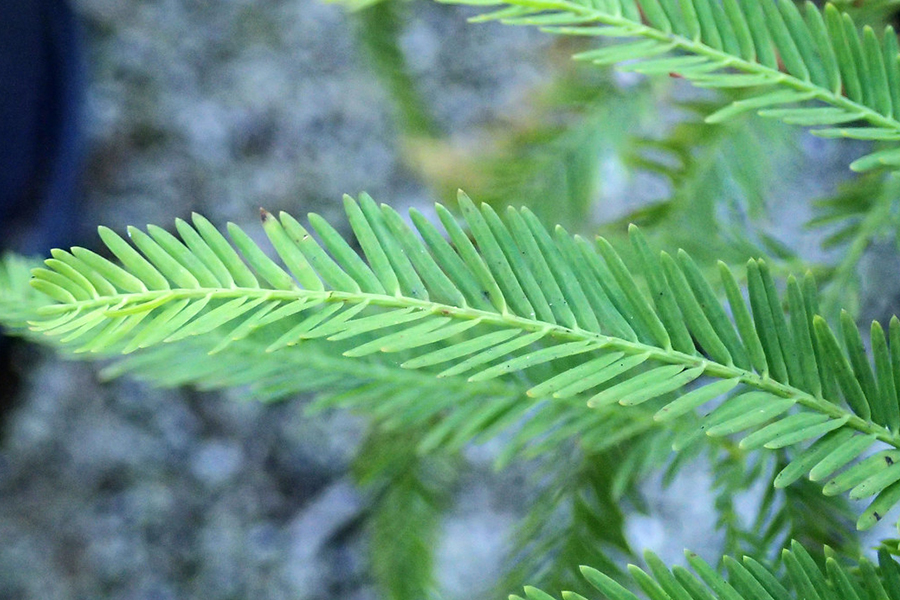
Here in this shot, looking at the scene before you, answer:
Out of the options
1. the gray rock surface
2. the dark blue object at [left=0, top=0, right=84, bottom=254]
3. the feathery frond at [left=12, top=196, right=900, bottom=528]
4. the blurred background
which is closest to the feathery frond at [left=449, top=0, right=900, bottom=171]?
the feathery frond at [left=12, top=196, right=900, bottom=528]

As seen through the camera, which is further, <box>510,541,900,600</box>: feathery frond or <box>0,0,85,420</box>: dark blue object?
<box>0,0,85,420</box>: dark blue object

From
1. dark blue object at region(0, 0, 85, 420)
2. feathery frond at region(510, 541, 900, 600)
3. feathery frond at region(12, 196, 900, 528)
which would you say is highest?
dark blue object at region(0, 0, 85, 420)

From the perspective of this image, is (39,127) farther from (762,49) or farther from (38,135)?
(762,49)

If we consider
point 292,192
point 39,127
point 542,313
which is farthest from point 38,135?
point 542,313

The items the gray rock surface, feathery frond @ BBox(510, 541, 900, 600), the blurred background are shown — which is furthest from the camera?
the gray rock surface

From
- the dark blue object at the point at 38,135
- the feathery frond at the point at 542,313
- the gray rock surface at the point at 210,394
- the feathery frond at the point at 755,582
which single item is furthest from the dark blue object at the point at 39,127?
the feathery frond at the point at 755,582

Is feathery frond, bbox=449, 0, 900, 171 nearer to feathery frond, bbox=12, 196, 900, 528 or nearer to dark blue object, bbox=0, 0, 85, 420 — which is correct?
feathery frond, bbox=12, 196, 900, 528
